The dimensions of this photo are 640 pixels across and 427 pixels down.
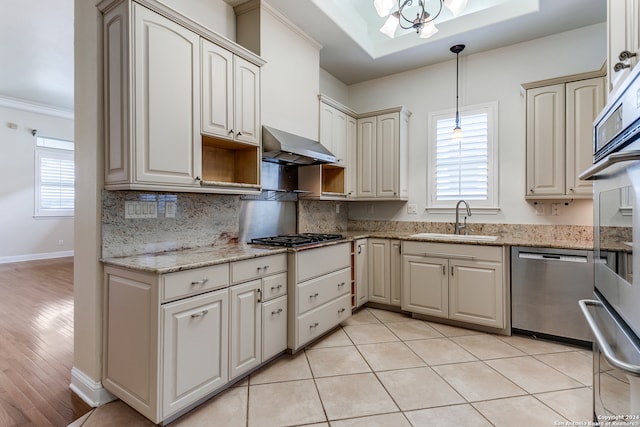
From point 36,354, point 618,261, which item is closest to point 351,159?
point 618,261

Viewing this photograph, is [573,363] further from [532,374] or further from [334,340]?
[334,340]

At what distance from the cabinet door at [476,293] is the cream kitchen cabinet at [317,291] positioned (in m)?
1.04

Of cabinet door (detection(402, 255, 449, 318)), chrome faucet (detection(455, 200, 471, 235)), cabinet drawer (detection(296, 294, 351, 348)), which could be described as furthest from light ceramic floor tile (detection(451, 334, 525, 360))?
chrome faucet (detection(455, 200, 471, 235))

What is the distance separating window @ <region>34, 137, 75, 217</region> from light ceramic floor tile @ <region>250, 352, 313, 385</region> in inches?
280

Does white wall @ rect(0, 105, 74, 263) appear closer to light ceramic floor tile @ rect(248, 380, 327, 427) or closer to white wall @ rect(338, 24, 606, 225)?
white wall @ rect(338, 24, 606, 225)

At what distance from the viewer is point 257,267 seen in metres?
2.26

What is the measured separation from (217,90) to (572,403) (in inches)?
120

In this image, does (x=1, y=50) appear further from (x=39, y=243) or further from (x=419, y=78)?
(x=419, y=78)

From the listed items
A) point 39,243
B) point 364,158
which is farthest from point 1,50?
point 364,158

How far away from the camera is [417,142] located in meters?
4.06

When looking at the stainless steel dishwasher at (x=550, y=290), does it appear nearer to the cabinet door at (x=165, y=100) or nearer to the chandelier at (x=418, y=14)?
the chandelier at (x=418, y=14)

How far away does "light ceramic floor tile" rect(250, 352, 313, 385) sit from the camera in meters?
2.25

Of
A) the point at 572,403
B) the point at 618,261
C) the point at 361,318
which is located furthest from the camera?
the point at 361,318

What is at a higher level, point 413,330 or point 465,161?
point 465,161
